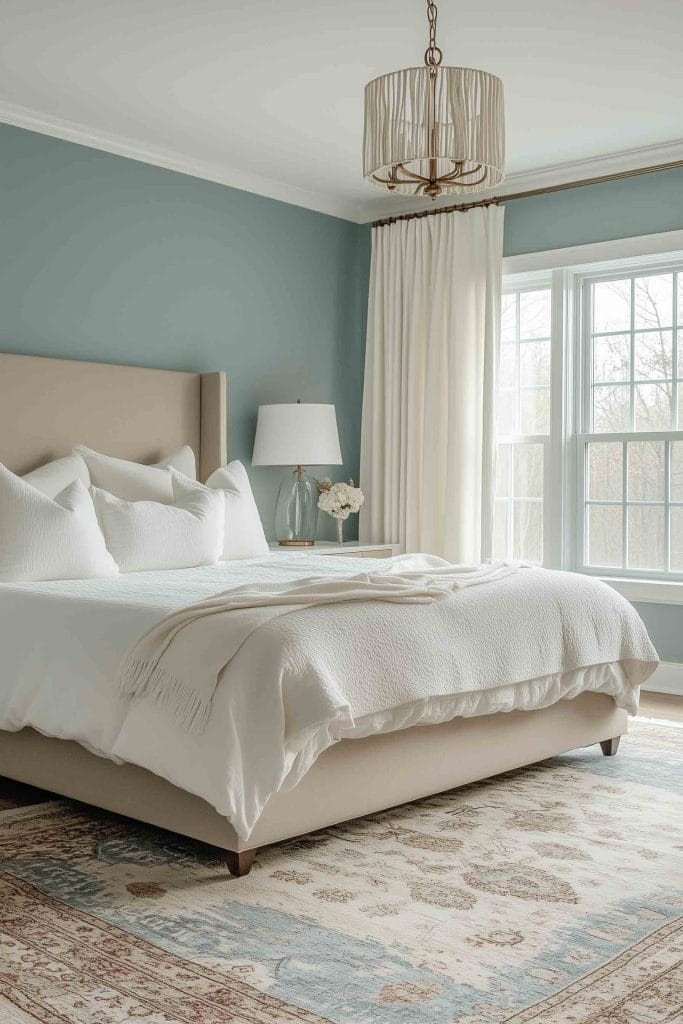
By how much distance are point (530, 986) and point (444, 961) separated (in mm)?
204

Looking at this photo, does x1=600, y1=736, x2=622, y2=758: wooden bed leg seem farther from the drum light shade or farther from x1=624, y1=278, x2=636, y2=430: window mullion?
the drum light shade

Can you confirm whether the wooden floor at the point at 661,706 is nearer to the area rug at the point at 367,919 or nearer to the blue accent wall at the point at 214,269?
the blue accent wall at the point at 214,269

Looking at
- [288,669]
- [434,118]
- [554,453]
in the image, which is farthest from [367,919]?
[554,453]

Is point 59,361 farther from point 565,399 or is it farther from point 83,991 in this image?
point 83,991

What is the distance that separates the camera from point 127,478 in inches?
187

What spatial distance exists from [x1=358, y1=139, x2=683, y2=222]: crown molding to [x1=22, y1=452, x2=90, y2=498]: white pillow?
2612 mm

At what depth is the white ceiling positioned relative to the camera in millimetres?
3764

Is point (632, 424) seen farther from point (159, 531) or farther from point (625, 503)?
point (159, 531)

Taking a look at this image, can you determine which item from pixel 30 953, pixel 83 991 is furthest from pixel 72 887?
pixel 83 991

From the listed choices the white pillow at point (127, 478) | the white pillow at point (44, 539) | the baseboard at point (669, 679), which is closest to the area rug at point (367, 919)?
the white pillow at point (44, 539)

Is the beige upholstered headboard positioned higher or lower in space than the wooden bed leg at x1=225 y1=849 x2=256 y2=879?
higher

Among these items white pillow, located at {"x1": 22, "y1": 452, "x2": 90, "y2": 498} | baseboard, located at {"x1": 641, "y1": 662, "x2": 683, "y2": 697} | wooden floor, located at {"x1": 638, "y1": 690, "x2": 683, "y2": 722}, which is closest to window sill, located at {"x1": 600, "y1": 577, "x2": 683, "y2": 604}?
baseboard, located at {"x1": 641, "y1": 662, "x2": 683, "y2": 697}

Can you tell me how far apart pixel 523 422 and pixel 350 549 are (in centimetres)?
122

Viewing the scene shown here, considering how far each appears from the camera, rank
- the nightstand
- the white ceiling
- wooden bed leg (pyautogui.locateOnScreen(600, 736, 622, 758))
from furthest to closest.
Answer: the nightstand < wooden bed leg (pyautogui.locateOnScreen(600, 736, 622, 758)) < the white ceiling
